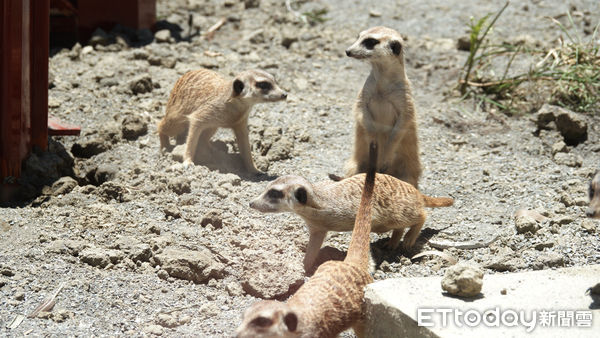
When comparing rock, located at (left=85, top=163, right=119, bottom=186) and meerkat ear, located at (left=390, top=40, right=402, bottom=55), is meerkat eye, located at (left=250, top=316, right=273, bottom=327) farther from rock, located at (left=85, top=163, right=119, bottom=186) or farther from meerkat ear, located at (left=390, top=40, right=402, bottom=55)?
Answer: meerkat ear, located at (left=390, top=40, right=402, bottom=55)

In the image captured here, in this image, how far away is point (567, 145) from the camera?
5496 millimetres

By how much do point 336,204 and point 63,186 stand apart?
1.66 meters

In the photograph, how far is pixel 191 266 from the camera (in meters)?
3.39

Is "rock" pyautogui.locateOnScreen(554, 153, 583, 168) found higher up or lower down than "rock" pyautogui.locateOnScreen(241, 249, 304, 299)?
higher up

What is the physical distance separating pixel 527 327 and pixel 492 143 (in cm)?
308

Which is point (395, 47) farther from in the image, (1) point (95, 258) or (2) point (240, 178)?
(1) point (95, 258)

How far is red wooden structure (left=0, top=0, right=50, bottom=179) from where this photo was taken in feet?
13.9

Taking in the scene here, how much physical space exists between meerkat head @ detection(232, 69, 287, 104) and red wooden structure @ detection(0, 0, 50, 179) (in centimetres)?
119

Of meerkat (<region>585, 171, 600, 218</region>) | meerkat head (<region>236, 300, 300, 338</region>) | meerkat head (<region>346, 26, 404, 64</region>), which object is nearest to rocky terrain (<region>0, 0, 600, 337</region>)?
meerkat head (<region>236, 300, 300, 338</region>)

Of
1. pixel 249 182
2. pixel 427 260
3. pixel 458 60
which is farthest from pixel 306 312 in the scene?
pixel 458 60

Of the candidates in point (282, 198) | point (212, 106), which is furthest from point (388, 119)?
point (282, 198)

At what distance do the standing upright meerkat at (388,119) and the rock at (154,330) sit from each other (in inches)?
79.9

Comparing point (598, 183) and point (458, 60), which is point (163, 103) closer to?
point (458, 60)

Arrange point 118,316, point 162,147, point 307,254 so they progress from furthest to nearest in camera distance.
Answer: point 162,147, point 307,254, point 118,316
